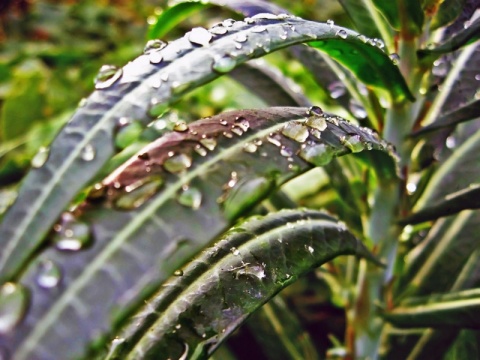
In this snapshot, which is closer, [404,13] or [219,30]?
[219,30]

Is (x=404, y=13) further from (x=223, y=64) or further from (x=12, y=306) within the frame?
(x=12, y=306)

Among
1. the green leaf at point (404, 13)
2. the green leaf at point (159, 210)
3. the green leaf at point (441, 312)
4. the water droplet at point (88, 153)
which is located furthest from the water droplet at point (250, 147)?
the green leaf at point (441, 312)

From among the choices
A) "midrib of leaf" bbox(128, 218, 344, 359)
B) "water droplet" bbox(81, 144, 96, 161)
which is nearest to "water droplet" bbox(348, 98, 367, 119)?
"midrib of leaf" bbox(128, 218, 344, 359)

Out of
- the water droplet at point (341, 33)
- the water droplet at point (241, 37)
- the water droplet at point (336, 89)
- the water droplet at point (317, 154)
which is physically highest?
the water droplet at point (336, 89)

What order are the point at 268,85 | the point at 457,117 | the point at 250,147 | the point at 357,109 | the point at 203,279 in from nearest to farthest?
the point at 250,147, the point at 203,279, the point at 457,117, the point at 357,109, the point at 268,85

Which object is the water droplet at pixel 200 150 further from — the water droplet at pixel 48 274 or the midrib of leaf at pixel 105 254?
the water droplet at pixel 48 274

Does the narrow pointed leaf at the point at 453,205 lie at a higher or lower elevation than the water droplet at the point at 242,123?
lower

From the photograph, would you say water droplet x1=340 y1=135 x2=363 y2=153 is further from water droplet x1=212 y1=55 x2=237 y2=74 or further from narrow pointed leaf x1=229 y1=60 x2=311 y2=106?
narrow pointed leaf x1=229 y1=60 x2=311 y2=106

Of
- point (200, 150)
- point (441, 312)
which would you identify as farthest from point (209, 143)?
point (441, 312)
